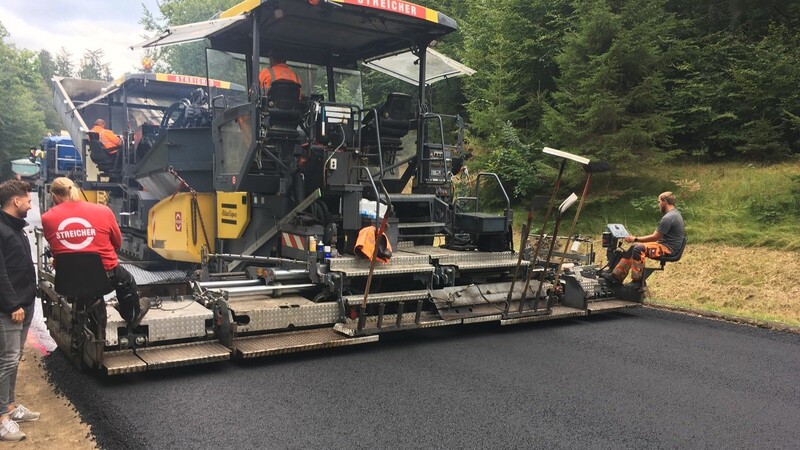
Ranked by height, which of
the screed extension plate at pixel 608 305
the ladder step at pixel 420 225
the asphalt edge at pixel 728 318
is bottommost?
the asphalt edge at pixel 728 318

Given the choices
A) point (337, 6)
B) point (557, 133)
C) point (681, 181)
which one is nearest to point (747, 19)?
point (681, 181)

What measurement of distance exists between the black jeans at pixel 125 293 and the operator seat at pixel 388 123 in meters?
3.02

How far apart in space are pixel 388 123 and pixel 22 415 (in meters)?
4.32

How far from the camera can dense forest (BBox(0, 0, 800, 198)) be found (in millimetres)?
10961

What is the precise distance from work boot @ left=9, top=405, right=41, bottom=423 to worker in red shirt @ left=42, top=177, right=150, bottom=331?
0.94 meters

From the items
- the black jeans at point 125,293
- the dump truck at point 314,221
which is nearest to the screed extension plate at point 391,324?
the dump truck at point 314,221

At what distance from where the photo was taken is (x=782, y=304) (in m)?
8.06

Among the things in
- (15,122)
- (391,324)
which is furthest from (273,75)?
(15,122)

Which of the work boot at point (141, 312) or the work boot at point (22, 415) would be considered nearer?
the work boot at point (22, 415)

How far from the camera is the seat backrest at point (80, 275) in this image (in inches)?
151

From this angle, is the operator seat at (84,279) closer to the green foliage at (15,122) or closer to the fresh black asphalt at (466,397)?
the fresh black asphalt at (466,397)

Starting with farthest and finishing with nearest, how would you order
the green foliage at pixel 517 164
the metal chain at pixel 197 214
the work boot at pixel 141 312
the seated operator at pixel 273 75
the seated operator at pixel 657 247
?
1. the green foliage at pixel 517 164
2. the metal chain at pixel 197 214
3. the seated operator at pixel 657 247
4. the seated operator at pixel 273 75
5. the work boot at pixel 141 312

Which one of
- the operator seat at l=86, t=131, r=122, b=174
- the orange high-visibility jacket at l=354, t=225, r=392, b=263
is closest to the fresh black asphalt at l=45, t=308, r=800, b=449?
the orange high-visibility jacket at l=354, t=225, r=392, b=263

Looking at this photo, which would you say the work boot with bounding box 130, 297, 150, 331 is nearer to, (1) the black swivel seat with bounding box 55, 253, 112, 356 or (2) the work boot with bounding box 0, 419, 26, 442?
(1) the black swivel seat with bounding box 55, 253, 112, 356
